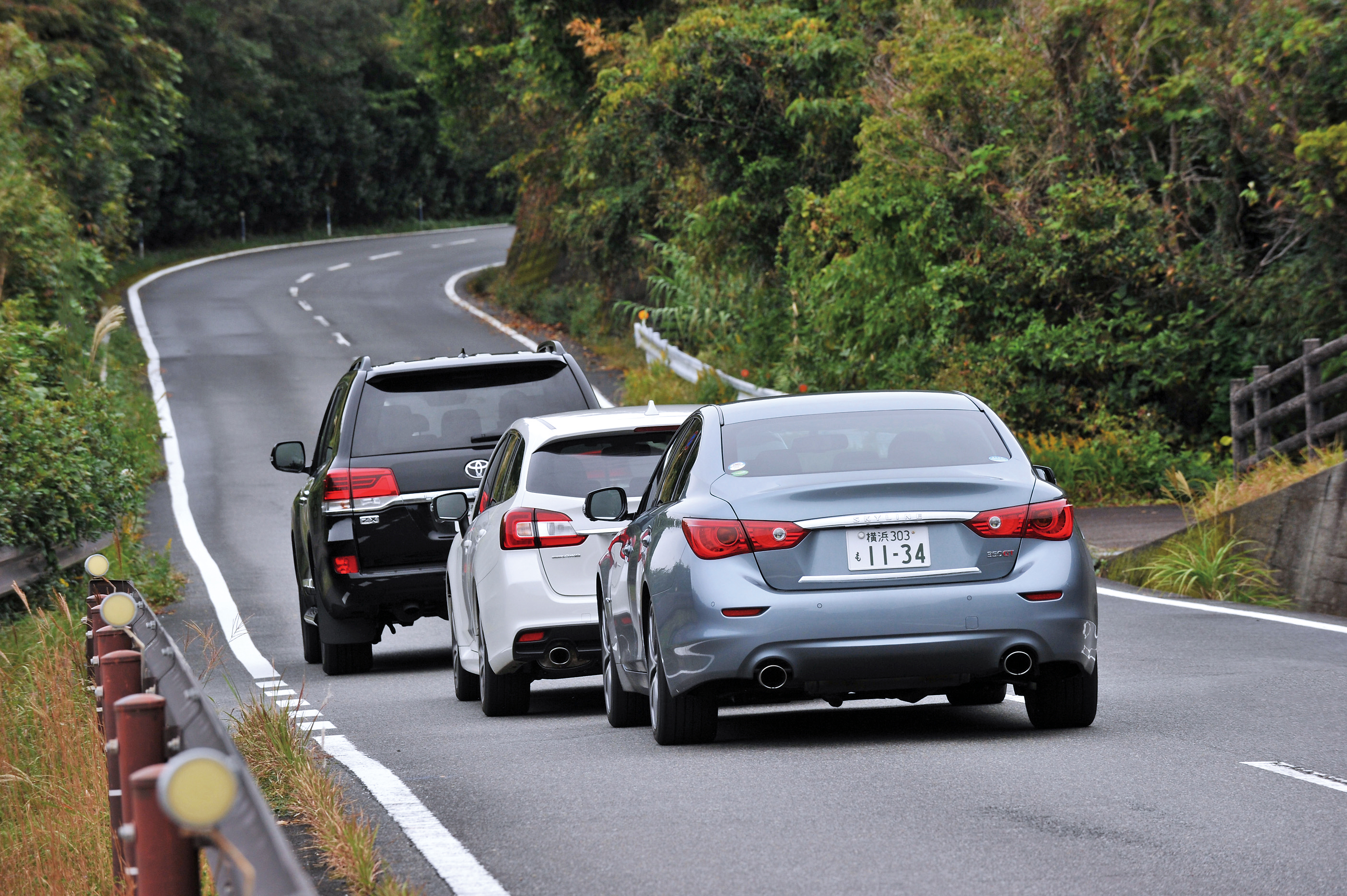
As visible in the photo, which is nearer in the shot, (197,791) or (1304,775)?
(197,791)

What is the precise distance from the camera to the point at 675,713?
8250 mm

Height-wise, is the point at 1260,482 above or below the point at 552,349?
below

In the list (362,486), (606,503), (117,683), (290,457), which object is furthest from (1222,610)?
(117,683)

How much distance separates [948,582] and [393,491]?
220 inches

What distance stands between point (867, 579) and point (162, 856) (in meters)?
4.51

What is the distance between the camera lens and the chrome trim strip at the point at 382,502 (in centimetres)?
1250

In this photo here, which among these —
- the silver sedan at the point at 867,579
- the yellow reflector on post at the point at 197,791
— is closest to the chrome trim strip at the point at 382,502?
the silver sedan at the point at 867,579

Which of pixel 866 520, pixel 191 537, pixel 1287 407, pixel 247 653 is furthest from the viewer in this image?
pixel 191 537

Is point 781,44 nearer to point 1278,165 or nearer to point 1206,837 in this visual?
point 1278,165

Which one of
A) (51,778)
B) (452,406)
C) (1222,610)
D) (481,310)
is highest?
(452,406)

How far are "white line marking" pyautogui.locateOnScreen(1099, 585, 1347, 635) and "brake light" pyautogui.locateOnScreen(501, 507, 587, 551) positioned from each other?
→ 527 centimetres

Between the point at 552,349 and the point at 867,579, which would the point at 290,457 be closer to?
the point at 552,349

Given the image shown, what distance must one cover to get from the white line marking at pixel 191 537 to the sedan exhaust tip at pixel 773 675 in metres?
6.10

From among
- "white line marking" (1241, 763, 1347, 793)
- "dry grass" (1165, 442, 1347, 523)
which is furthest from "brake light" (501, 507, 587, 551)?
"dry grass" (1165, 442, 1347, 523)
